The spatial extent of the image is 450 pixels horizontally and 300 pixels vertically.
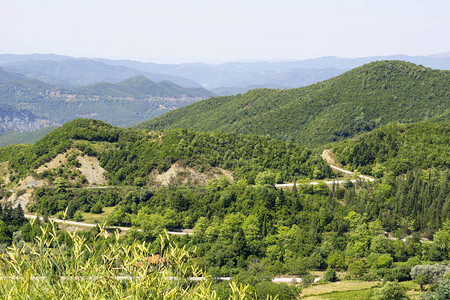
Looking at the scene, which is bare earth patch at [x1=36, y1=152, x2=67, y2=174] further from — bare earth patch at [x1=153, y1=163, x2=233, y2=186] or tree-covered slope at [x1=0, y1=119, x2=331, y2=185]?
bare earth patch at [x1=153, y1=163, x2=233, y2=186]

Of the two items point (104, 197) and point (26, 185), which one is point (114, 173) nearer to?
point (104, 197)

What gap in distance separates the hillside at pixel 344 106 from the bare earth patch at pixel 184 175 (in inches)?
2150

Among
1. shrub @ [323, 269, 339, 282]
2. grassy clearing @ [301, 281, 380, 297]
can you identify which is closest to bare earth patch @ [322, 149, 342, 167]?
shrub @ [323, 269, 339, 282]

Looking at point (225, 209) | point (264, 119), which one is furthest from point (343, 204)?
point (264, 119)

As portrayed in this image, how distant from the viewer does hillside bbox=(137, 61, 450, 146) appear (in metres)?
124

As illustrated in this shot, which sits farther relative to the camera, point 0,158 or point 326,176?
point 0,158

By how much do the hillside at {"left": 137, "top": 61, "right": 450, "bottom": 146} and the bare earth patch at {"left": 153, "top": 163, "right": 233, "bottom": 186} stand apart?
179ft

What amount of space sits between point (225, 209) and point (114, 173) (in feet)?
96.4

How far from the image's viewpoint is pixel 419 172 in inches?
2542

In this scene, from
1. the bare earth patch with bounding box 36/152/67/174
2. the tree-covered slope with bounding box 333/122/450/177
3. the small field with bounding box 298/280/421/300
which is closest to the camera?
the small field with bounding box 298/280/421/300

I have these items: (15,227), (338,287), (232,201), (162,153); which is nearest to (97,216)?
(15,227)

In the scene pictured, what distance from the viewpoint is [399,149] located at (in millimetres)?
77500

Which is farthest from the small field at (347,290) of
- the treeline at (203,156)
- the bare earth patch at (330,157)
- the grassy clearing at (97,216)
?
the bare earth patch at (330,157)

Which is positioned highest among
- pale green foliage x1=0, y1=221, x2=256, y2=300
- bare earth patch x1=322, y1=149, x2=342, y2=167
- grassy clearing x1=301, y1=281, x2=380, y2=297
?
pale green foliage x1=0, y1=221, x2=256, y2=300
